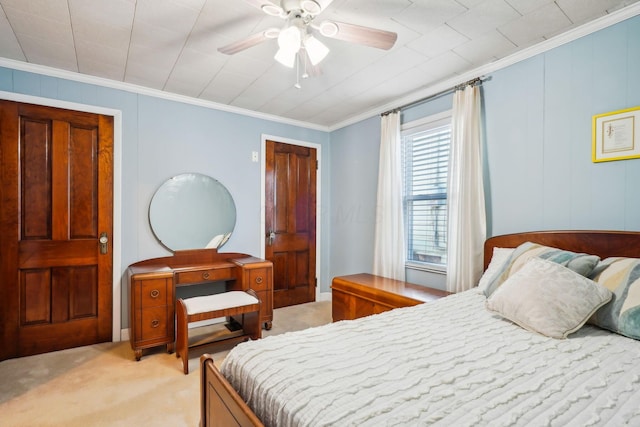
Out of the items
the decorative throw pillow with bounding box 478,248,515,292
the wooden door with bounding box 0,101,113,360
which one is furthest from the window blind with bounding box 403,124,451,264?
the wooden door with bounding box 0,101,113,360

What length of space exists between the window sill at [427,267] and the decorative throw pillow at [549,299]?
123cm

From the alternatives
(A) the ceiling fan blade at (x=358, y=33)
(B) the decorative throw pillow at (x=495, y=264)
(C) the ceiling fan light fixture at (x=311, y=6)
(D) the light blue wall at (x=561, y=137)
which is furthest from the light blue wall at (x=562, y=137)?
(C) the ceiling fan light fixture at (x=311, y=6)

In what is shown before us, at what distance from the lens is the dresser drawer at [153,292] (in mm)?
2541

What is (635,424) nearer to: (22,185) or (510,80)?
(510,80)

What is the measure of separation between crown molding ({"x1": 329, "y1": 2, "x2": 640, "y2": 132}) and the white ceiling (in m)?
0.04

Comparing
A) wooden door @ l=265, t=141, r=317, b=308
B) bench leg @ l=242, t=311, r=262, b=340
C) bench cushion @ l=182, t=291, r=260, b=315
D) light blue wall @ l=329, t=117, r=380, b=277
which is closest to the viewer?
bench cushion @ l=182, t=291, r=260, b=315

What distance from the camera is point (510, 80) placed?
2428 millimetres

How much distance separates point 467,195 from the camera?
2586 millimetres

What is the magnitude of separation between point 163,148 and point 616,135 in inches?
145

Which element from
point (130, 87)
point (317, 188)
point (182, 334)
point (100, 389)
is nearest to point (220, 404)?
point (182, 334)

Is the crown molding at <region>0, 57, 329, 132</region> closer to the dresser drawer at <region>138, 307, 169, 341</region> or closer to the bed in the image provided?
the dresser drawer at <region>138, 307, 169, 341</region>

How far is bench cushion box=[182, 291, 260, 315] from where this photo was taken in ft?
8.04

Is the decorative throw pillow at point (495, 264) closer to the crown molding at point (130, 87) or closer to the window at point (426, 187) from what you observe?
the window at point (426, 187)

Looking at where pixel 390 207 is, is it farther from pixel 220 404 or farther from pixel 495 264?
pixel 220 404
